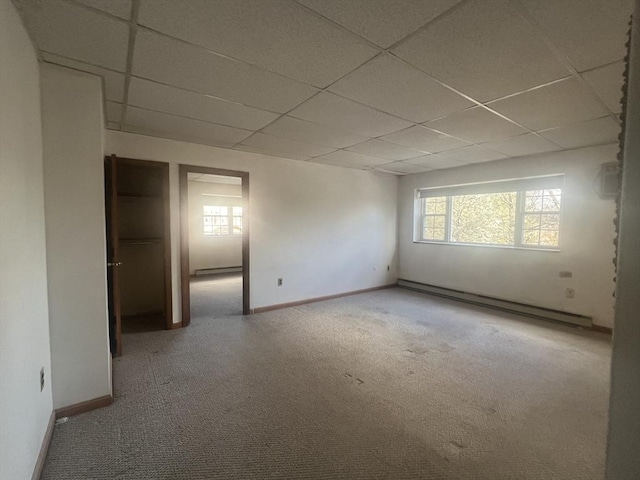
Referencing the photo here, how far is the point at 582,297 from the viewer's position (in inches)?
152

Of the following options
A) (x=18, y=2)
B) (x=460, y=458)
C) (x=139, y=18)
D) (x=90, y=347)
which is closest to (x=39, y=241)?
(x=90, y=347)

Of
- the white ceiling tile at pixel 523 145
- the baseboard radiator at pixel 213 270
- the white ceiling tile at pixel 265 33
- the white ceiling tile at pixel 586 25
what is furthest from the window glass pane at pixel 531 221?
the baseboard radiator at pixel 213 270

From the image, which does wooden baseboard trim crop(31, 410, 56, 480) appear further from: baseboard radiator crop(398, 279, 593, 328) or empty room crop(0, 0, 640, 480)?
baseboard radiator crop(398, 279, 593, 328)

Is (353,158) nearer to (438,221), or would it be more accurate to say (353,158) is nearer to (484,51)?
(438,221)

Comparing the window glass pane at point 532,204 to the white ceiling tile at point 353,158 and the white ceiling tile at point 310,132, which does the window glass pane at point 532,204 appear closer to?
the white ceiling tile at point 353,158

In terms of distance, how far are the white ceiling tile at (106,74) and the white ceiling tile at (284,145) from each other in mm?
1352

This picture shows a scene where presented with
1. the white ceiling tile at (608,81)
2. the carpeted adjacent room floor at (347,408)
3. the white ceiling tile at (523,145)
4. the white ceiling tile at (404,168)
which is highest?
the white ceiling tile at (404,168)

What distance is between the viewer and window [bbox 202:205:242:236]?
25.2 feet

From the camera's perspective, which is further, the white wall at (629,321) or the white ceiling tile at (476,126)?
the white ceiling tile at (476,126)

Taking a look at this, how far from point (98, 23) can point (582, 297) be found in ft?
18.2

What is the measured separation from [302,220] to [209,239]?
3.89 metres

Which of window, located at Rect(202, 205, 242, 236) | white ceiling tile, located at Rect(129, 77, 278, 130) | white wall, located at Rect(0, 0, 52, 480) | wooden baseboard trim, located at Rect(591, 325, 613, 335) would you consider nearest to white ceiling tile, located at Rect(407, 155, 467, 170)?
white ceiling tile, located at Rect(129, 77, 278, 130)

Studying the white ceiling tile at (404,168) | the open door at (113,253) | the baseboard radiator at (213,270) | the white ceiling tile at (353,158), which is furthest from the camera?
the baseboard radiator at (213,270)

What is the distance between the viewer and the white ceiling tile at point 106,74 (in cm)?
187
